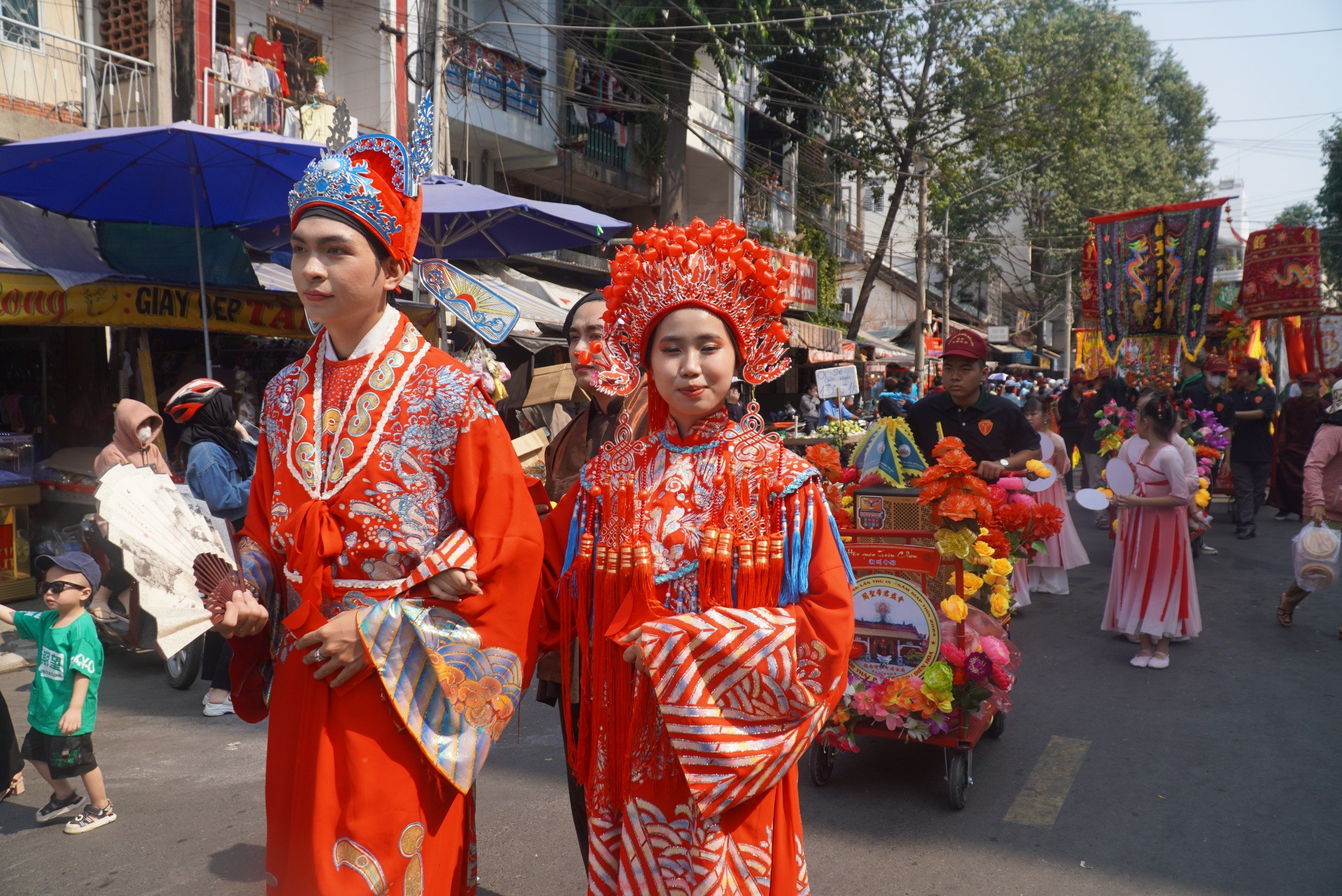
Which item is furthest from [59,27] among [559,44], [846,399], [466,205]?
[846,399]

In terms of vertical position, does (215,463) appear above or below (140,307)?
below

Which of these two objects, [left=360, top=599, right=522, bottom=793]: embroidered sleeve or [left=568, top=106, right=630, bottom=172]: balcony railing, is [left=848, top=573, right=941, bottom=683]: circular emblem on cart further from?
[left=568, top=106, right=630, bottom=172]: balcony railing


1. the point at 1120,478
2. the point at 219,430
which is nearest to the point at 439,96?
the point at 219,430

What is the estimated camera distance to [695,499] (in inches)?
89.7

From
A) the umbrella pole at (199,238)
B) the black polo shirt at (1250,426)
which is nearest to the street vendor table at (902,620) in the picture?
the umbrella pole at (199,238)

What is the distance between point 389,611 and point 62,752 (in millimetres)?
2885

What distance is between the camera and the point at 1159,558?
652 cm

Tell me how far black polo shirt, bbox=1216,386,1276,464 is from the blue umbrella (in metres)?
7.81

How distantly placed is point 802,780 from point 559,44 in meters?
15.6

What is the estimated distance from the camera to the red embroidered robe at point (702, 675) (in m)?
2.06

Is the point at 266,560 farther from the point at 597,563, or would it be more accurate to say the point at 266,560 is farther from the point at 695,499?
the point at 695,499

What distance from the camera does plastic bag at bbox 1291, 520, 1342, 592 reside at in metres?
6.30

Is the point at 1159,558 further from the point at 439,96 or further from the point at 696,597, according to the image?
the point at 439,96

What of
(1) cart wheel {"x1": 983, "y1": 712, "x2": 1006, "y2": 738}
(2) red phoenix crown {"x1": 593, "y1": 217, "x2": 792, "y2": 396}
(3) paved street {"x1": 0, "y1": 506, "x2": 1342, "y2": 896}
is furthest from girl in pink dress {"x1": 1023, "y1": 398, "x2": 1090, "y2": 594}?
(2) red phoenix crown {"x1": 593, "y1": 217, "x2": 792, "y2": 396}
